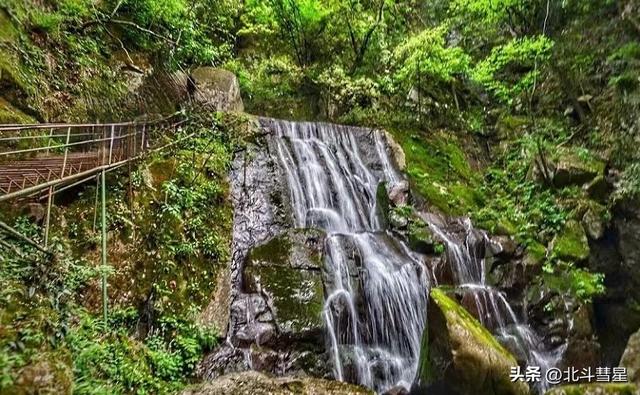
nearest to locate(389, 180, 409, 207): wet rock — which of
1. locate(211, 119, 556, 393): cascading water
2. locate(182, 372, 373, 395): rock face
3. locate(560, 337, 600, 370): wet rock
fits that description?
locate(211, 119, 556, 393): cascading water

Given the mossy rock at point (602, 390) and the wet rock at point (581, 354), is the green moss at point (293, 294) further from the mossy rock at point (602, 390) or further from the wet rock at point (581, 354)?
the wet rock at point (581, 354)

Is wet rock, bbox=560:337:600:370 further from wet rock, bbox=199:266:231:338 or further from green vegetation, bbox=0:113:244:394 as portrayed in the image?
green vegetation, bbox=0:113:244:394

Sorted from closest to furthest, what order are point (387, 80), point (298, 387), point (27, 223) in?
point (298, 387)
point (27, 223)
point (387, 80)

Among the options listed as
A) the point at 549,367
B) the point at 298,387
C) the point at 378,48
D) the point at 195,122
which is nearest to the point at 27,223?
the point at 298,387

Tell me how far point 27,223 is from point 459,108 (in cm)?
1426

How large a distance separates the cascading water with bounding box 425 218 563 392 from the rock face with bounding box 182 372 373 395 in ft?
14.1

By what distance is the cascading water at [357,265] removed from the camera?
7.07 metres

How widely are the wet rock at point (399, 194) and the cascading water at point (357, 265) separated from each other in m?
0.52

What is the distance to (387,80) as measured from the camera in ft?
47.6

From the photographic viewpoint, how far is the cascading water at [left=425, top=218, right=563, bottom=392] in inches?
320

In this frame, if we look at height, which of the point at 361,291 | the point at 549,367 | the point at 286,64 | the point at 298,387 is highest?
the point at 286,64

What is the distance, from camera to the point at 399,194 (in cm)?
1070

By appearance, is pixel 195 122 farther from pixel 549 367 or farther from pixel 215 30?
pixel 549 367

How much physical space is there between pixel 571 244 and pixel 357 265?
5572mm
